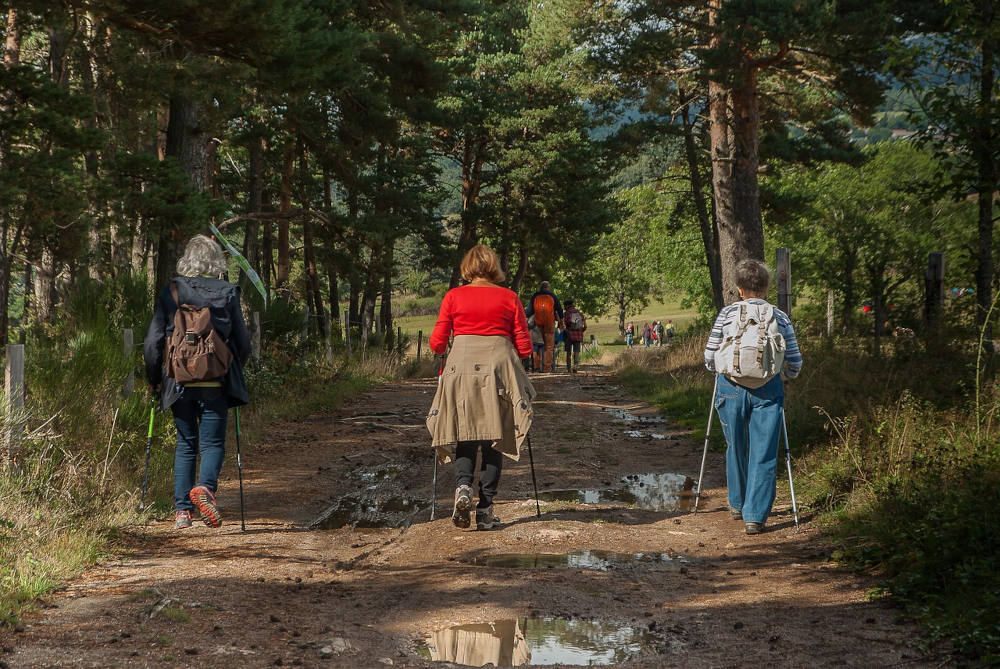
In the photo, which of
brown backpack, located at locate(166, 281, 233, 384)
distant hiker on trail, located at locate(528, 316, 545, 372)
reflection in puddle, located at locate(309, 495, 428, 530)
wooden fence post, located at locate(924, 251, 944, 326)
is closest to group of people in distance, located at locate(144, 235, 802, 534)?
brown backpack, located at locate(166, 281, 233, 384)

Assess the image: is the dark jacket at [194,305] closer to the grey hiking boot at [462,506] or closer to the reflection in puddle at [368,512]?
the reflection in puddle at [368,512]

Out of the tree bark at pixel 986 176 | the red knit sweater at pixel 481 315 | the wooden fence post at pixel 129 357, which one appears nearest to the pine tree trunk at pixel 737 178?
the tree bark at pixel 986 176

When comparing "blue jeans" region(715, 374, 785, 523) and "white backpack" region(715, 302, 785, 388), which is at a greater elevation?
"white backpack" region(715, 302, 785, 388)

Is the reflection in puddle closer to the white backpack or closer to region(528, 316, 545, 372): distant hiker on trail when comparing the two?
the white backpack

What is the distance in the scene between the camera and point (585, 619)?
473 centimetres

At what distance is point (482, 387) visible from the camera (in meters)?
6.91

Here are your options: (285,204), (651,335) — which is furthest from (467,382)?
(651,335)

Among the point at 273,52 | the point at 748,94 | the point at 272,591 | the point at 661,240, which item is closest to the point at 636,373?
the point at 748,94

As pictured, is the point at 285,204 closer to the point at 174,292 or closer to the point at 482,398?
the point at 174,292

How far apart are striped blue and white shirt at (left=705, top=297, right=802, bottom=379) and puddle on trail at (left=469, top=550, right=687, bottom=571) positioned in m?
1.57

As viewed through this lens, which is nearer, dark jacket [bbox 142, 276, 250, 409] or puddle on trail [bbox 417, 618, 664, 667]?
puddle on trail [bbox 417, 618, 664, 667]

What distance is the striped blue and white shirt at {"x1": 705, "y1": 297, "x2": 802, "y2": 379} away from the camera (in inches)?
273

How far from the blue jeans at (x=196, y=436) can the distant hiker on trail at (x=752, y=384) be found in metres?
3.65

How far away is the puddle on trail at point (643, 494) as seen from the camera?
796cm
